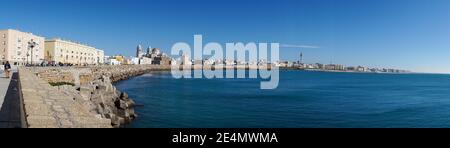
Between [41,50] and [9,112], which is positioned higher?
[41,50]

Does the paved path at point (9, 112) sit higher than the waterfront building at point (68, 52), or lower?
lower

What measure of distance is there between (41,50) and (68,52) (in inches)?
394

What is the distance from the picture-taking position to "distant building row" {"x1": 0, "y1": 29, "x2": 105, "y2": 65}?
260 feet

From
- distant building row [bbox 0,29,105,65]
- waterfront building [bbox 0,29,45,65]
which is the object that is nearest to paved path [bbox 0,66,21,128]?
distant building row [bbox 0,29,105,65]

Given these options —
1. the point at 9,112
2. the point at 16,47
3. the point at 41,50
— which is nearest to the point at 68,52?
the point at 41,50

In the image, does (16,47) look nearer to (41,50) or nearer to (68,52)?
(41,50)

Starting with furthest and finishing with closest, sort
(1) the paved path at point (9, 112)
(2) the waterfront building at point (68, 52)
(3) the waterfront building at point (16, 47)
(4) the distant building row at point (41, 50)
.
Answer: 1. (2) the waterfront building at point (68, 52)
2. (4) the distant building row at point (41, 50)
3. (3) the waterfront building at point (16, 47)
4. (1) the paved path at point (9, 112)

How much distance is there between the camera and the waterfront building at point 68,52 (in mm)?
94625

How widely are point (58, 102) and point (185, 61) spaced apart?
174m

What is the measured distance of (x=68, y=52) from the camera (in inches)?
3964

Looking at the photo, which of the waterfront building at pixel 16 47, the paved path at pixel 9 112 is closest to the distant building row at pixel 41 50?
the waterfront building at pixel 16 47

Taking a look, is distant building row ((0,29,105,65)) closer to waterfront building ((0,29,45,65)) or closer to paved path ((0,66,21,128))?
waterfront building ((0,29,45,65))

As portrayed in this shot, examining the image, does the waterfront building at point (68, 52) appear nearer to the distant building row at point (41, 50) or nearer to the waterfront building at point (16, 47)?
the distant building row at point (41, 50)
